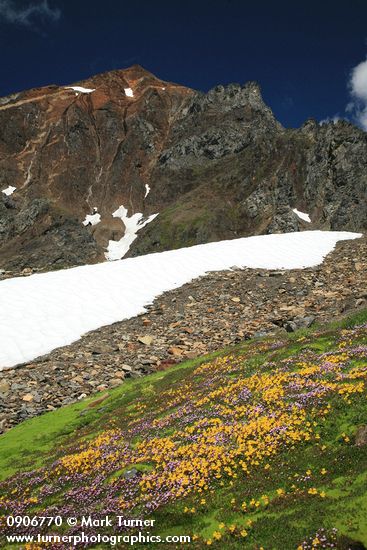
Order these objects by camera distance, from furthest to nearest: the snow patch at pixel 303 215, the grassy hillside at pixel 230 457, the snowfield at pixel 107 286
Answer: the snow patch at pixel 303 215, the snowfield at pixel 107 286, the grassy hillside at pixel 230 457

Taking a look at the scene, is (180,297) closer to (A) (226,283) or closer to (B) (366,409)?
(A) (226,283)

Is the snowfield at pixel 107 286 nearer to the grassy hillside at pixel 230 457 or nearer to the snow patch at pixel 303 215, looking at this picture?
the grassy hillside at pixel 230 457

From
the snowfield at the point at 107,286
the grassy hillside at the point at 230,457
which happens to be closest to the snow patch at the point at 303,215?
the snowfield at the point at 107,286

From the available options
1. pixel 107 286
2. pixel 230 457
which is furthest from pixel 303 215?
pixel 230 457

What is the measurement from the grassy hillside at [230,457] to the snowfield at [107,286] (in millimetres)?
12248

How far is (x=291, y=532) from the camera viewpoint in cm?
754

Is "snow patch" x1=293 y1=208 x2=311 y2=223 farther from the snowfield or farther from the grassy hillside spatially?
the grassy hillside

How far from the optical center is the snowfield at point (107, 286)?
104 ft

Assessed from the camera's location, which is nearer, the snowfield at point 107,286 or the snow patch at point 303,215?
the snowfield at point 107,286

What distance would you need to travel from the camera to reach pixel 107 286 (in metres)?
39.0

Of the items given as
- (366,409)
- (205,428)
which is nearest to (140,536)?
(205,428)

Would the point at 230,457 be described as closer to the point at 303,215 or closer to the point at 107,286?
the point at 107,286

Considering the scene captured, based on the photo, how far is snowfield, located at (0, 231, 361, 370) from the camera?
104 ft

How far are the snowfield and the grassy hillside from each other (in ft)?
40.2
